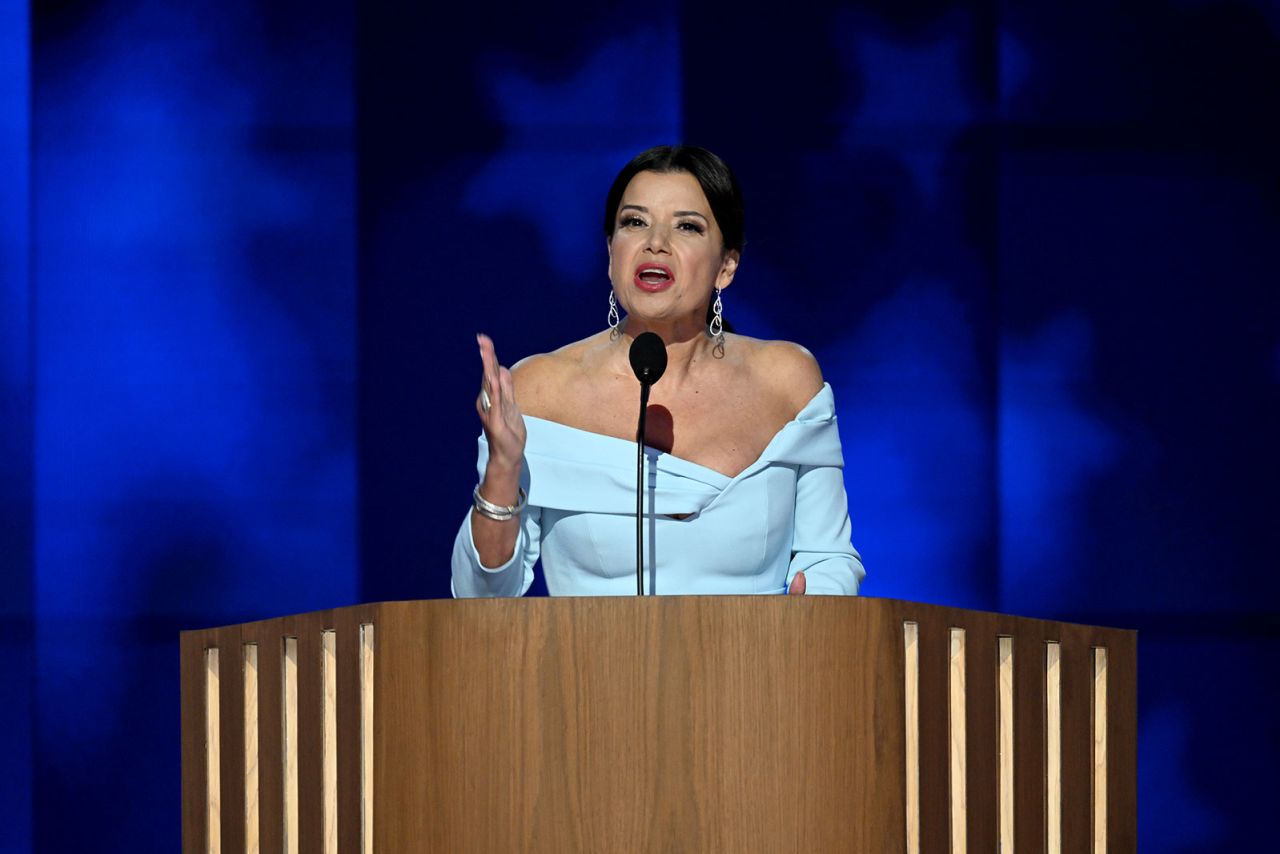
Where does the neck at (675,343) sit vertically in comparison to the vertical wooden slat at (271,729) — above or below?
above

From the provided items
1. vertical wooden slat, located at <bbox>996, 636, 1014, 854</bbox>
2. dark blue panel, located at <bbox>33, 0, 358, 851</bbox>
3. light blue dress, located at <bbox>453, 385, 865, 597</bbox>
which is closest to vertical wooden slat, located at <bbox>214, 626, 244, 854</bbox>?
light blue dress, located at <bbox>453, 385, 865, 597</bbox>

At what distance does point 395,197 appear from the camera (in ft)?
12.6

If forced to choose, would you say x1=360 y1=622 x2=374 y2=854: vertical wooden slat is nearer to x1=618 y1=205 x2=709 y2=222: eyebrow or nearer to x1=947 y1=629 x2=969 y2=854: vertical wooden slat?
x1=947 y1=629 x2=969 y2=854: vertical wooden slat

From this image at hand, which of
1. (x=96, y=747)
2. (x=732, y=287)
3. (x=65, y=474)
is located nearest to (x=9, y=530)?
(x=65, y=474)

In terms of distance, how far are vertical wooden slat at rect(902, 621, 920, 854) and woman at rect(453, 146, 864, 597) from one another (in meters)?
0.66

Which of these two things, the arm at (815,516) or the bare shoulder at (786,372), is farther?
the bare shoulder at (786,372)

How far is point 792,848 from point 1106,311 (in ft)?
7.25

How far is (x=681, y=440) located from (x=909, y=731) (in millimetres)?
898

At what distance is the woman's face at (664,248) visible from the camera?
2.84 m

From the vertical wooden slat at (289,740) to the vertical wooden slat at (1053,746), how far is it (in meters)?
0.90

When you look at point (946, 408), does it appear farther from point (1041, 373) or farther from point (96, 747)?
point (96, 747)

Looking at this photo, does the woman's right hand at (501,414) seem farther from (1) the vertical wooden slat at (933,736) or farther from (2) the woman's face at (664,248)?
(1) the vertical wooden slat at (933,736)

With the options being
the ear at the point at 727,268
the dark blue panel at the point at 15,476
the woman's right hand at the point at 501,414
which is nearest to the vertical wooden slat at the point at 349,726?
the woman's right hand at the point at 501,414

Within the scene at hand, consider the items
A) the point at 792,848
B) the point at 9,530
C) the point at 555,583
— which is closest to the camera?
the point at 792,848
